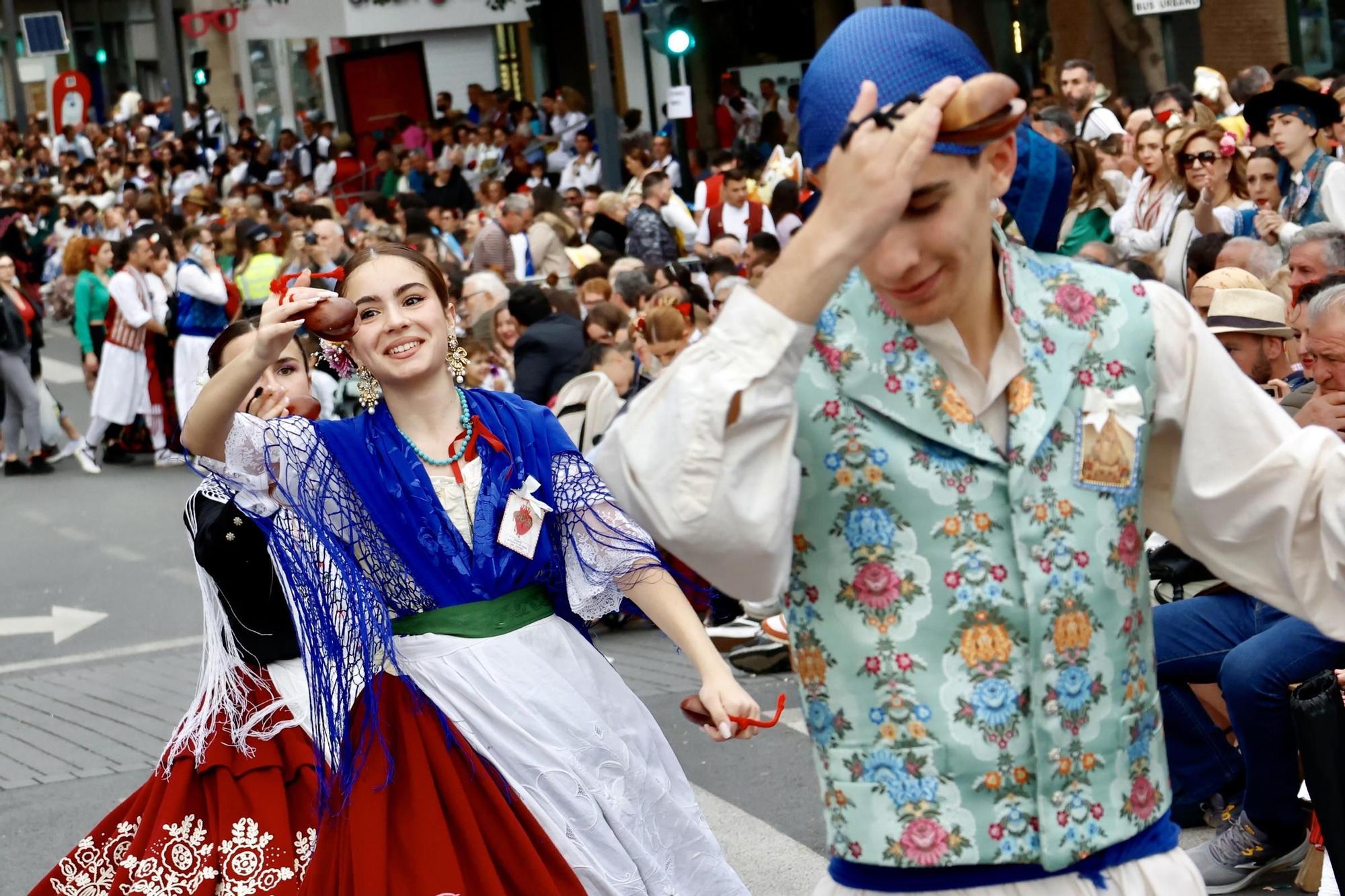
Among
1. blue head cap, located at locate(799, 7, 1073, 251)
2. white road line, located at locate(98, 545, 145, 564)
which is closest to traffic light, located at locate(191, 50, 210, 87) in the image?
white road line, located at locate(98, 545, 145, 564)

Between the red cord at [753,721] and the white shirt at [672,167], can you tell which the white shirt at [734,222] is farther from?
the red cord at [753,721]

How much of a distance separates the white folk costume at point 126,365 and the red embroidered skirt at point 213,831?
11.7 m

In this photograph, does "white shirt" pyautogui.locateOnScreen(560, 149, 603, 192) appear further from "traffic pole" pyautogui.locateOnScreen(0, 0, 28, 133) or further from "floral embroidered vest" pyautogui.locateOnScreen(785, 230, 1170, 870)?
"traffic pole" pyautogui.locateOnScreen(0, 0, 28, 133)

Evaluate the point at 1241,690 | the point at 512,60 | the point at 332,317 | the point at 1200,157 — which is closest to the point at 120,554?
the point at 1200,157

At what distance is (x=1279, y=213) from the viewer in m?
8.89

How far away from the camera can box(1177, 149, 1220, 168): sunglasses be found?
9.34m

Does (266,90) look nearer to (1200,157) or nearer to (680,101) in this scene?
(680,101)

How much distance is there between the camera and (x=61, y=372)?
21.5 meters

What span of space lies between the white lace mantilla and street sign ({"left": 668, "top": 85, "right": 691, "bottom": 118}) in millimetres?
14861

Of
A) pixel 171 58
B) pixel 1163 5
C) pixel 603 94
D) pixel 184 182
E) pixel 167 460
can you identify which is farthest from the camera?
pixel 171 58

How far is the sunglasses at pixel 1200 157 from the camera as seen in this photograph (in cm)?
934

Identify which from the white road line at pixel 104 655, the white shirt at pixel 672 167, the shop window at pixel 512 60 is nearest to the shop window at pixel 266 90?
the shop window at pixel 512 60

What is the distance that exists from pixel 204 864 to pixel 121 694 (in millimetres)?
4509

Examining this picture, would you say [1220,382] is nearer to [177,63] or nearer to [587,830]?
[587,830]
